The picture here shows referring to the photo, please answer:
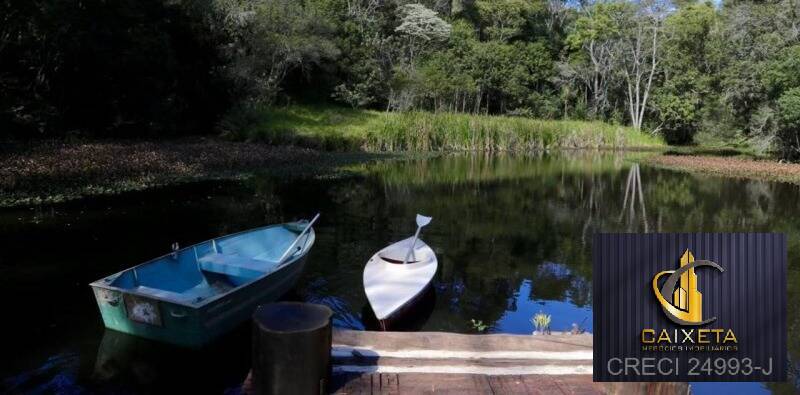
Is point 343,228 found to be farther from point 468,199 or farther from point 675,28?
point 675,28

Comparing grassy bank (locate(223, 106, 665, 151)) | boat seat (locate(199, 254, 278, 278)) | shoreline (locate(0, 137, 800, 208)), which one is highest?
grassy bank (locate(223, 106, 665, 151))

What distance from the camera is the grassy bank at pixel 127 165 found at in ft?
42.7

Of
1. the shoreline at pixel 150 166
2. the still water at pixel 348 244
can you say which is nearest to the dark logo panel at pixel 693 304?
the still water at pixel 348 244

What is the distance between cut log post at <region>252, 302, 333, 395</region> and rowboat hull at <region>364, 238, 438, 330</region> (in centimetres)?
244

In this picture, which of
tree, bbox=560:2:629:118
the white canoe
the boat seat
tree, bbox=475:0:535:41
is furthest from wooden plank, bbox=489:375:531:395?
tree, bbox=475:0:535:41

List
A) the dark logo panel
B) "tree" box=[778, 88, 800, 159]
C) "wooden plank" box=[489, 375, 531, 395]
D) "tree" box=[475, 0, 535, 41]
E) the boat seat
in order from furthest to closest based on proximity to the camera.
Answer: "tree" box=[475, 0, 535, 41] < "tree" box=[778, 88, 800, 159] < the boat seat < "wooden plank" box=[489, 375, 531, 395] < the dark logo panel

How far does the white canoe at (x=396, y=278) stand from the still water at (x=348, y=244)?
48 cm

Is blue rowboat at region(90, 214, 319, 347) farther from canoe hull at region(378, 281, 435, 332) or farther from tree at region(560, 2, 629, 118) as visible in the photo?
tree at region(560, 2, 629, 118)

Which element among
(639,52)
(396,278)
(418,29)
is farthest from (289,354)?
(639,52)

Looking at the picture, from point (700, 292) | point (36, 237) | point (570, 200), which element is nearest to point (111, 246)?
point (36, 237)

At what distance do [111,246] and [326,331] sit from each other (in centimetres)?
706

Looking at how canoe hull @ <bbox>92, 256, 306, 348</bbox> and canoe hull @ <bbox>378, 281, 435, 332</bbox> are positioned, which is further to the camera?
canoe hull @ <bbox>378, 281, 435, 332</bbox>

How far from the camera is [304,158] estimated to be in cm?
2192

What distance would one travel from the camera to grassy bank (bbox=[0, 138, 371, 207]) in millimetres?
13000
